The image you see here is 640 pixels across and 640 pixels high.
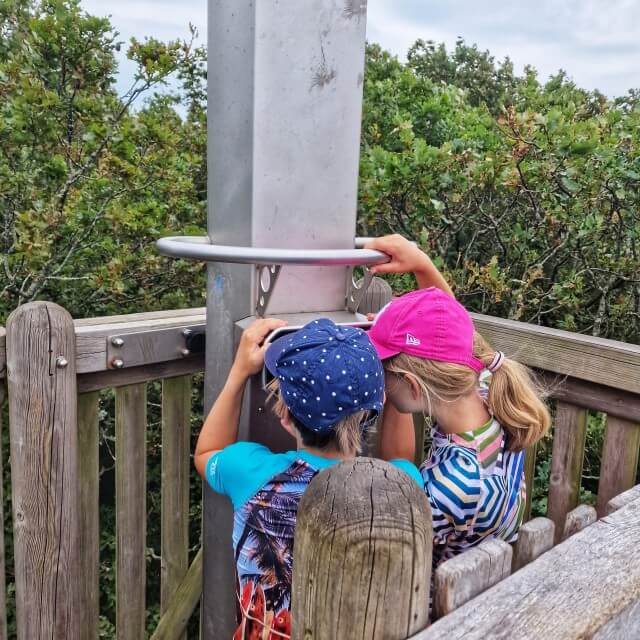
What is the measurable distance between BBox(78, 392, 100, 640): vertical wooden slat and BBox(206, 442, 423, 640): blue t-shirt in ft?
1.38

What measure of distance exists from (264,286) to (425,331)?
404mm

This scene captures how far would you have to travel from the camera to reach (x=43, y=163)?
410 centimetres

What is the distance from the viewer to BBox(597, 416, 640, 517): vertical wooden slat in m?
1.85

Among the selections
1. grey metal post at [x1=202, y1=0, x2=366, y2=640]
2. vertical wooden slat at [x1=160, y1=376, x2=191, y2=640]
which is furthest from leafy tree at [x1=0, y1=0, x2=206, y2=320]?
grey metal post at [x1=202, y1=0, x2=366, y2=640]

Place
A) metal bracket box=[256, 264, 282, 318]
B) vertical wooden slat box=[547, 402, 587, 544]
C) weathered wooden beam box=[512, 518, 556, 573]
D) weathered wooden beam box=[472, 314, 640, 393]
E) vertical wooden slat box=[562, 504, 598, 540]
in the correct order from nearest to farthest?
weathered wooden beam box=[512, 518, 556, 573], vertical wooden slat box=[562, 504, 598, 540], metal bracket box=[256, 264, 282, 318], weathered wooden beam box=[472, 314, 640, 393], vertical wooden slat box=[547, 402, 587, 544]

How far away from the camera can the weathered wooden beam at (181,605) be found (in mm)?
2006

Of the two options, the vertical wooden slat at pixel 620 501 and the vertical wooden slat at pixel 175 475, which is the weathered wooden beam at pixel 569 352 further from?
the vertical wooden slat at pixel 175 475

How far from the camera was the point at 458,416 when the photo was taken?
1.65 meters

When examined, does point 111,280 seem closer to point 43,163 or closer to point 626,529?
point 43,163

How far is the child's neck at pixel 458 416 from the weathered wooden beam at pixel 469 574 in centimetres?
69

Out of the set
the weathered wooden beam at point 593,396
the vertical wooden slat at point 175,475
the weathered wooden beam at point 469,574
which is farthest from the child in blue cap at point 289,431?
the weathered wooden beam at point 593,396

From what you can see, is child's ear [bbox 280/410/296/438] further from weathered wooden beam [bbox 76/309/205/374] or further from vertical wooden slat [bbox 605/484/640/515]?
vertical wooden slat [bbox 605/484/640/515]

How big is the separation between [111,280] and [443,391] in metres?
2.59

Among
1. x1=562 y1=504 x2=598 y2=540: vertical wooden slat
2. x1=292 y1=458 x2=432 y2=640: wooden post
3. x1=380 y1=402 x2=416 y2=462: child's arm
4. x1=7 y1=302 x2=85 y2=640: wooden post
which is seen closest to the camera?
x1=292 y1=458 x2=432 y2=640: wooden post
